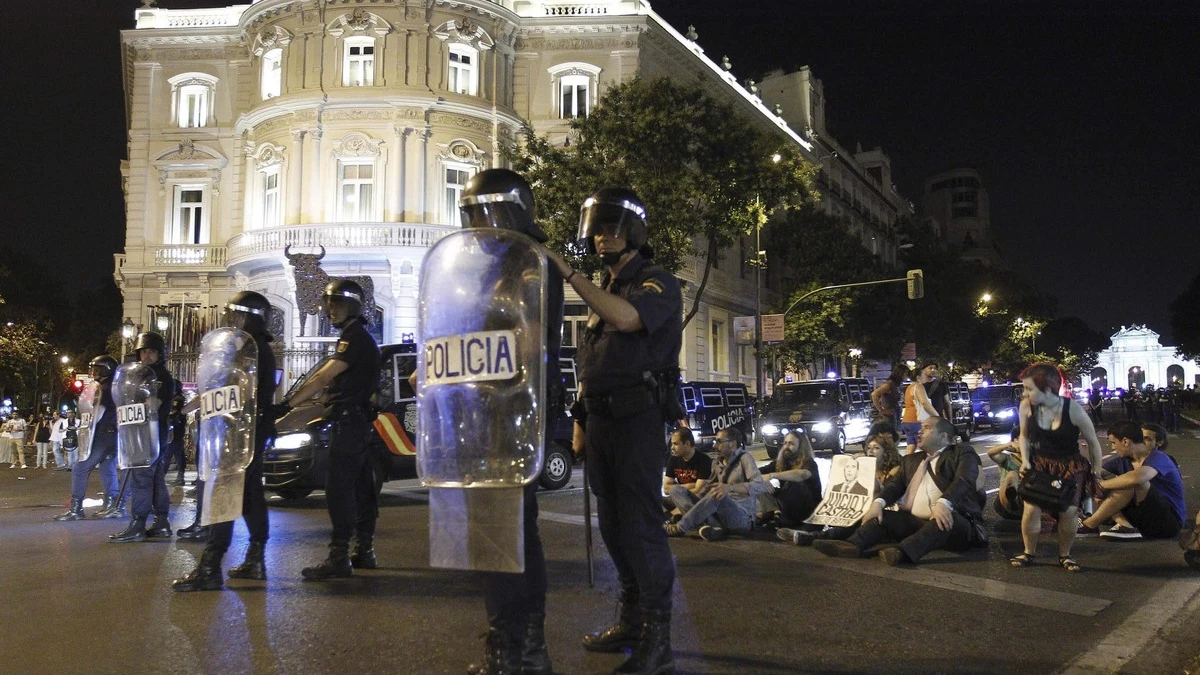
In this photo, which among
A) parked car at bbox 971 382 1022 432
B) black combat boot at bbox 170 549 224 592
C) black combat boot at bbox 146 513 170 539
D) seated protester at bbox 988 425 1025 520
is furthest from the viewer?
parked car at bbox 971 382 1022 432

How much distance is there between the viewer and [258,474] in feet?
20.0

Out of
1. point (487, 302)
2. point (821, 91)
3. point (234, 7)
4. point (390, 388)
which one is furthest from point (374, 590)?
point (821, 91)

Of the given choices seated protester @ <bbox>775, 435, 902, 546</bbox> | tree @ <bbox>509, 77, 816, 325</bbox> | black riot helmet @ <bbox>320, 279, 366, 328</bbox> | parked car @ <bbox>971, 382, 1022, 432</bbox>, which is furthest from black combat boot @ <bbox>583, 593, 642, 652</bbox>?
parked car @ <bbox>971, 382, 1022, 432</bbox>

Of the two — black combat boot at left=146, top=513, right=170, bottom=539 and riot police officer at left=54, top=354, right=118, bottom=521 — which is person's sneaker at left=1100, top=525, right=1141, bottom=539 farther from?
riot police officer at left=54, top=354, right=118, bottom=521

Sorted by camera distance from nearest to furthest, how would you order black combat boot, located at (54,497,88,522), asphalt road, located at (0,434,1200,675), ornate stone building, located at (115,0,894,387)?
asphalt road, located at (0,434,1200,675), black combat boot, located at (54,497,88,522), ornate stone building, located at (115,0,894,387)

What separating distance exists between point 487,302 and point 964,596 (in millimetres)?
4007

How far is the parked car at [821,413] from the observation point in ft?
68.1

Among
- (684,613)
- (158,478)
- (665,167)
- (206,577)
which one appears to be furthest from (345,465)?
(665,167)

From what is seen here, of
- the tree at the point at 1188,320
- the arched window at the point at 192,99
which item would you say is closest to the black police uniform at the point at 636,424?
the arched window at the point at 192,99

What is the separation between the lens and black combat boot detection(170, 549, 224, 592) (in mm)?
5809

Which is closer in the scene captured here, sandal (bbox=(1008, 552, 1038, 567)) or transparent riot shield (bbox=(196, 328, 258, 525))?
transparent riot shield (bbox=(196, 328, 258, 525))

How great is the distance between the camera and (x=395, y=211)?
2858 centimetres

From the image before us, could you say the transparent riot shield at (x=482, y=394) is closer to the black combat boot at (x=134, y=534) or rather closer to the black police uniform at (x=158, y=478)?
the black police uniform at (x=158, y=478)

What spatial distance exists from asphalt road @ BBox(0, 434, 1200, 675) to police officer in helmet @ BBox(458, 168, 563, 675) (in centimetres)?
49
